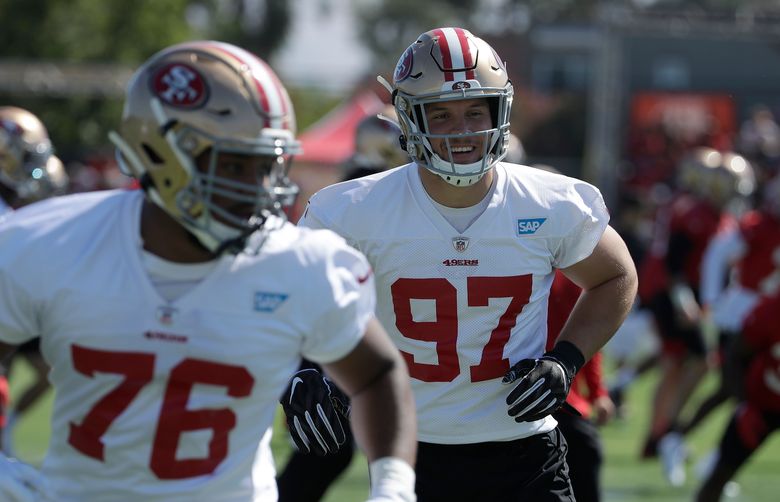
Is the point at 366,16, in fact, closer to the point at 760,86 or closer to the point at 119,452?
the point at 760,86

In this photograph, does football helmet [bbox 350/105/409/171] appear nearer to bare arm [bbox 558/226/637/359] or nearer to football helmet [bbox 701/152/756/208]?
bare arm [bbox 558/226/637/359]

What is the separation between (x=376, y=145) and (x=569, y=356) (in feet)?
8.82

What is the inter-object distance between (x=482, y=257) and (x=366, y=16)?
6289cm

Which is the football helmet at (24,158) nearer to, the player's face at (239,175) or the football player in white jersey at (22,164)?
the football player in white jersey at (22,164)

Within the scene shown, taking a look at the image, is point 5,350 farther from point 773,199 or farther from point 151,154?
point 773,199

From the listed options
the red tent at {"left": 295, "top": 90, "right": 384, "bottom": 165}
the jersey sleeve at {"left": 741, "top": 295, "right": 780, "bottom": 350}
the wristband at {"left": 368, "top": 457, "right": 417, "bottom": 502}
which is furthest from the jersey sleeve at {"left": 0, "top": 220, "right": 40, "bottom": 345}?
the red tent at {"left": 295, "top": 90, "right": 384, "bottom": 165}

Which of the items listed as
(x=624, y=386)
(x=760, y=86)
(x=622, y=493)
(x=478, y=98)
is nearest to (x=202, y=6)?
(x=760, y=86)

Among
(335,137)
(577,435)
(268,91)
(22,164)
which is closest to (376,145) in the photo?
(22,164)

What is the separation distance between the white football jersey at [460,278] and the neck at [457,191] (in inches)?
1.7

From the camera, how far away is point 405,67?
3.85m

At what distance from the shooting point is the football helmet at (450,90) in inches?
144

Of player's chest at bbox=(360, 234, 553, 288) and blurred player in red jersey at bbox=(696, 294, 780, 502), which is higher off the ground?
player's chest at bbox=(360, 234, 553, 288)

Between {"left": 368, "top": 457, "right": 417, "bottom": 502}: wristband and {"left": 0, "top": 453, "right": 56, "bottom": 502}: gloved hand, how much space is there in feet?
2.11

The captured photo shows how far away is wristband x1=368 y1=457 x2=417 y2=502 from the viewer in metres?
2.62
